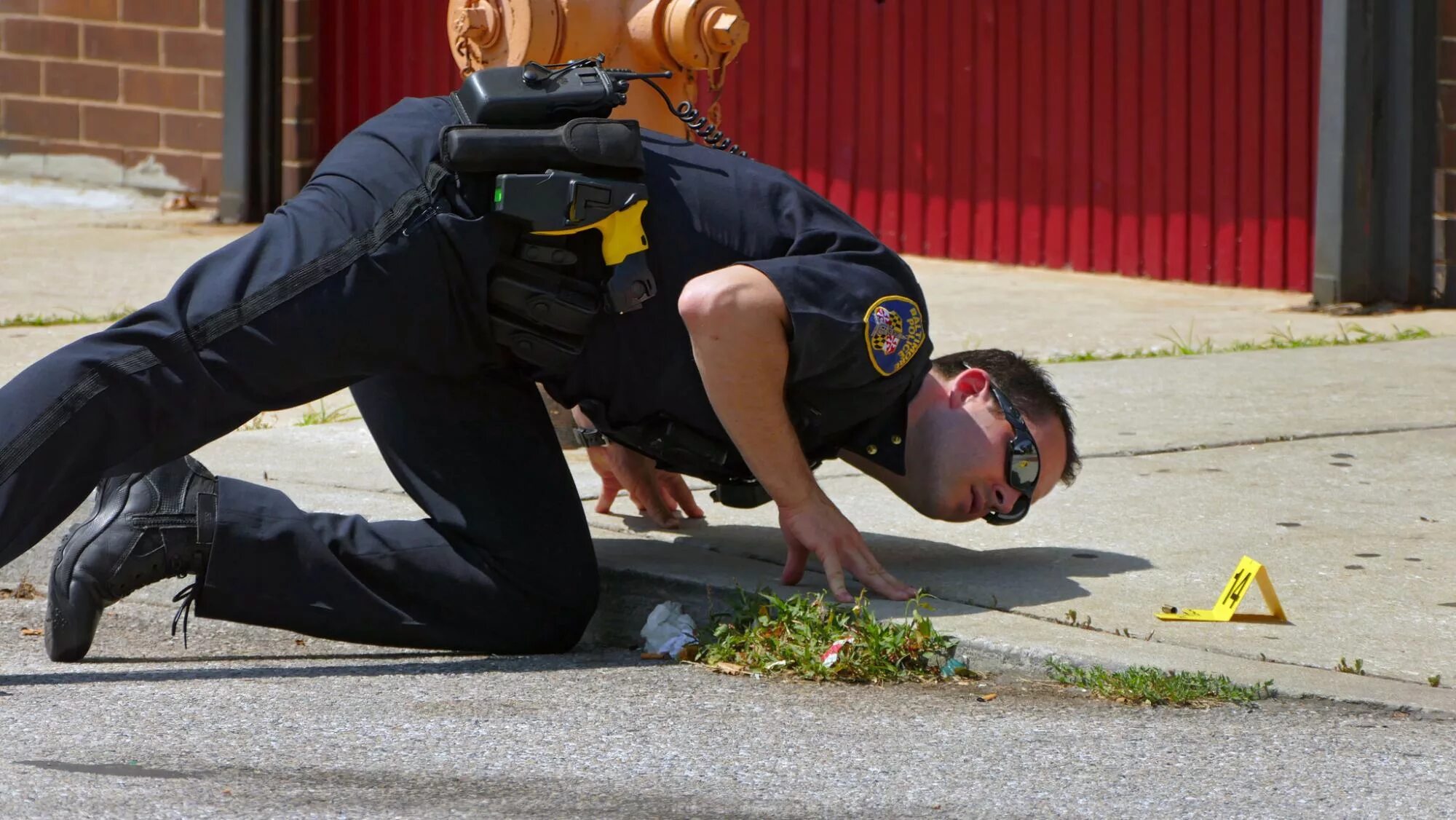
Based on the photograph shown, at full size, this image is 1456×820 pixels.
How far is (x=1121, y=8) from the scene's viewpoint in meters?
8.73

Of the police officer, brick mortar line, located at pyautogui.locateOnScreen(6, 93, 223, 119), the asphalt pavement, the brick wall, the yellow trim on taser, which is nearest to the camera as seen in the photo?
the asphalt pavement

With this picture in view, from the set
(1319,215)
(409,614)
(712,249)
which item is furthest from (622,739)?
(1319,215)

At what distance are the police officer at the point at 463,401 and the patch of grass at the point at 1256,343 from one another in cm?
304

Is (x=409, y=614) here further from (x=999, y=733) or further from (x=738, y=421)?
(x=999, y=733)

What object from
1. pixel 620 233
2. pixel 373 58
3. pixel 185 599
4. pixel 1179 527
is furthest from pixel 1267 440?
pixel 373 58

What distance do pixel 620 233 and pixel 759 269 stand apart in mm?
246

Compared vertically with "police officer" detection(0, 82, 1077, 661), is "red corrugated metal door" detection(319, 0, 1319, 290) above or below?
above

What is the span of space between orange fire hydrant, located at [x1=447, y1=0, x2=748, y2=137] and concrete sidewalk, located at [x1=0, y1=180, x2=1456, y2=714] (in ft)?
3.41

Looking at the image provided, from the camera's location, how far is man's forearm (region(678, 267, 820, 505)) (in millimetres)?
3441

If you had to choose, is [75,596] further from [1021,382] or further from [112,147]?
[112,147]

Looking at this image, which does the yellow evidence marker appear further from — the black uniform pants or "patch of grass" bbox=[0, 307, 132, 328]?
"patch of grass" bbox=[0, 307, 132, 328]

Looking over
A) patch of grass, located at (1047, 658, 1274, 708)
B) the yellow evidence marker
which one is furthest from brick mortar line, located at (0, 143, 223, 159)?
patch of grass, located at (1047, 658, 1274, 708)

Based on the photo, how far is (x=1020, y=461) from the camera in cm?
375

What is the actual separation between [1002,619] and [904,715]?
43 cm
